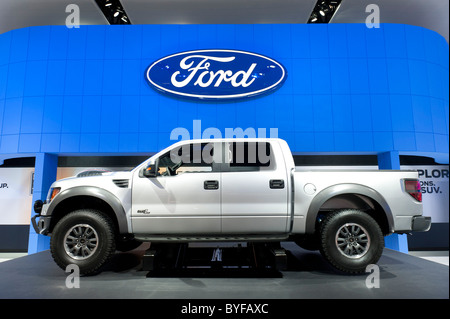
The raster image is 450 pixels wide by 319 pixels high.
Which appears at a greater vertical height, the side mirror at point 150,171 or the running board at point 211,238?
the side mirror at point 150,171

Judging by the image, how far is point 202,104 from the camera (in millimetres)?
7273

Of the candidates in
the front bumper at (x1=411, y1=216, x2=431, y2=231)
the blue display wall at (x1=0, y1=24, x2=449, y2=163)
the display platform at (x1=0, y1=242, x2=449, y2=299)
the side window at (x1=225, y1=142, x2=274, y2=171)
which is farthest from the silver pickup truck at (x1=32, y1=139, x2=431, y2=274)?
the blue display wall at (x1=0, y1=24, x2=449, y2=163)

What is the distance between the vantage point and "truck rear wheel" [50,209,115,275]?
3.41 m

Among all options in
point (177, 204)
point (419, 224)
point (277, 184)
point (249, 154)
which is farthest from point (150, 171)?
point (419, 224)

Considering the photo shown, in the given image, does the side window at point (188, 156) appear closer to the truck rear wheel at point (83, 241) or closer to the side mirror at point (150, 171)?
the side mirror at point (150, 171)

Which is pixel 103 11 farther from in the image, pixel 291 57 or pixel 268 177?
pixel 268 177

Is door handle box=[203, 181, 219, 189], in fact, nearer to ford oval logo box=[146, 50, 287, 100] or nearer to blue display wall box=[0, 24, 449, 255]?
blue display wall box=[0, 24, 449, 255]

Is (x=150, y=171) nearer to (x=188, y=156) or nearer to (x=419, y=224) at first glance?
(x=188, y=156)

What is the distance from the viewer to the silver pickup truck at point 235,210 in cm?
344

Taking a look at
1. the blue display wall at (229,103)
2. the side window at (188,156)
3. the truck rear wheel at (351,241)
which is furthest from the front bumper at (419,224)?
the blue display wall at (229,103)

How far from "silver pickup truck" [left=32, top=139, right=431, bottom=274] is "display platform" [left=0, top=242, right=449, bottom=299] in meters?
0.33

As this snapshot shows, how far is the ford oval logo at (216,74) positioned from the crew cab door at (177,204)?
4.11m

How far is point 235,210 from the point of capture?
3465 mm

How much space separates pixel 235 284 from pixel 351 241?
165 cm
